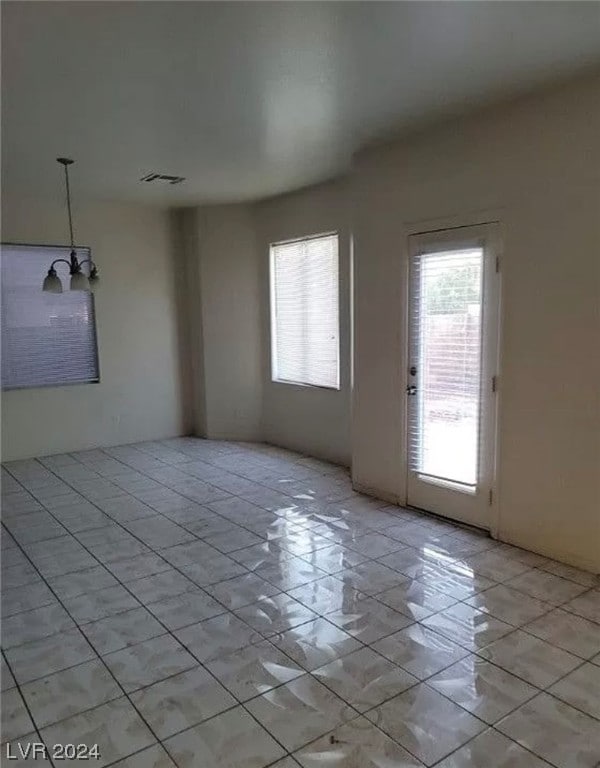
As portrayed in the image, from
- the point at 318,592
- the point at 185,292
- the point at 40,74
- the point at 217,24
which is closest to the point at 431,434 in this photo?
the point at 318,592

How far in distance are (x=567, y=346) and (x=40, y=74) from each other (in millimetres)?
3088

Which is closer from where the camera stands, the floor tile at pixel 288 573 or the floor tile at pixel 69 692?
the floor tile at pixel 69 692

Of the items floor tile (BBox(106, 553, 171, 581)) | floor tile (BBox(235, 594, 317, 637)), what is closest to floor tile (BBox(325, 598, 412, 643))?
floor tile (BBox(235, 594, 317, 637))

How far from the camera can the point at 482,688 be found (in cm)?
228

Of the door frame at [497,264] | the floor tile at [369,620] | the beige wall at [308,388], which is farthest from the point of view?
the beige wall at [308,388]

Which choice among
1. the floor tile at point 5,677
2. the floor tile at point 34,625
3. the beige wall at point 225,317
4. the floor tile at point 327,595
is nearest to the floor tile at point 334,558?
the floor tile at point 327,595

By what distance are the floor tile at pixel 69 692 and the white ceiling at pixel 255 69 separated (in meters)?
2.67

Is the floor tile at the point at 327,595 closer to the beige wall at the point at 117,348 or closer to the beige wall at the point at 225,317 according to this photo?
the beige wall at the point at 225,317

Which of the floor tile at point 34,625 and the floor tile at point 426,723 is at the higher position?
the floor tile at point 34,625

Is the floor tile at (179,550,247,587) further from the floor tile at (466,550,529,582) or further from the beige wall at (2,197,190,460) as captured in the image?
the beige wall at (2,197,190,460)

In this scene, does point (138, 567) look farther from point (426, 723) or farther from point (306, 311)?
point (306, 311)

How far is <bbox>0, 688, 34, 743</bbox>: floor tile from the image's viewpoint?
6.82 ft

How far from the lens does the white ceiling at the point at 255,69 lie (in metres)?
2.30

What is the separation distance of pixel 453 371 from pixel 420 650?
1.88 meters
